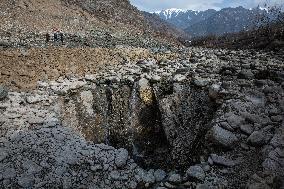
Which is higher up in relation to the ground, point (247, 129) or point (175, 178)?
point (247, 129)

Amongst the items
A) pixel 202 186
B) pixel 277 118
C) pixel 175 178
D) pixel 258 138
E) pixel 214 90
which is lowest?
pixel 175 178

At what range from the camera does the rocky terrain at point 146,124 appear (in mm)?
7621

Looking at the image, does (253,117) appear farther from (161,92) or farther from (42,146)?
(42,146)

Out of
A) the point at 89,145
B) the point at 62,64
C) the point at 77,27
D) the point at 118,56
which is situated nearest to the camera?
the point at 89,145

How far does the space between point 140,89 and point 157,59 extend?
3582mm

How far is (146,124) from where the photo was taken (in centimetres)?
1183

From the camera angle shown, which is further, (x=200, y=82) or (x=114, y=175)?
(x=200, y=82)

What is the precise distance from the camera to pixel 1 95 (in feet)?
33.8

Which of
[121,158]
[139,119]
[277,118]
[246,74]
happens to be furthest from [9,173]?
[246,74]

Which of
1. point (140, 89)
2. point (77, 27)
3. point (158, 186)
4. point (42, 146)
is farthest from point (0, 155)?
point (77, 27)

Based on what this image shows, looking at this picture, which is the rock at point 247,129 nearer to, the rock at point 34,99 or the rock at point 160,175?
the rock at point 160,175

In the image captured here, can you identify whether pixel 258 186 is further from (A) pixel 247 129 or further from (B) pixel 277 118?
(B) pixel 277 118

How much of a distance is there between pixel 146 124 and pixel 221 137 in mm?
4276

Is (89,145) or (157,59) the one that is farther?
(157,59)
